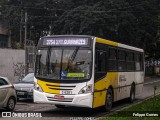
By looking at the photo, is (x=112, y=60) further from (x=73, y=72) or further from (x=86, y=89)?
(x=86, y=89)

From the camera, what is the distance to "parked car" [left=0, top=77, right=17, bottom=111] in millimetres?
13531

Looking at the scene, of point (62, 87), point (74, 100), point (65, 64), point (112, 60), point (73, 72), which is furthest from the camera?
point (112, 60)

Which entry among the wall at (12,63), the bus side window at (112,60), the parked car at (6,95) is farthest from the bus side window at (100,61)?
the wall at (12,63)

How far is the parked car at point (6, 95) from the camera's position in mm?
13531

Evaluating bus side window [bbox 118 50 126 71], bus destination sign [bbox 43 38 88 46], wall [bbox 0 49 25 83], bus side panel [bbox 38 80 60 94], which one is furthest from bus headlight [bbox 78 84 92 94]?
wall [bbox 0 49 25 83]

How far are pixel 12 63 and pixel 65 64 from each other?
1872 cm

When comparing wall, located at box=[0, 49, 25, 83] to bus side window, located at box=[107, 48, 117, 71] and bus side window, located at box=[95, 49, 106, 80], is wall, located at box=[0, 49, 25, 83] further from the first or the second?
bus side window, located at box=[95, 49, 106, 80]

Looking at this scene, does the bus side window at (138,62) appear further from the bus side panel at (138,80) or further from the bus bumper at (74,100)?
the bus bumper at (74,100)

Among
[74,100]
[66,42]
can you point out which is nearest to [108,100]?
[74,100]

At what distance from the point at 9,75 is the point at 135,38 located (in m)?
14.9

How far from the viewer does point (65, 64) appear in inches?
513

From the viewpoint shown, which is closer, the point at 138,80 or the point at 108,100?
the point at 108,100

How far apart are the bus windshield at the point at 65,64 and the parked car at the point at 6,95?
55.1 inches

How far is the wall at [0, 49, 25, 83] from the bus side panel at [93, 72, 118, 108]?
54.1 ft
